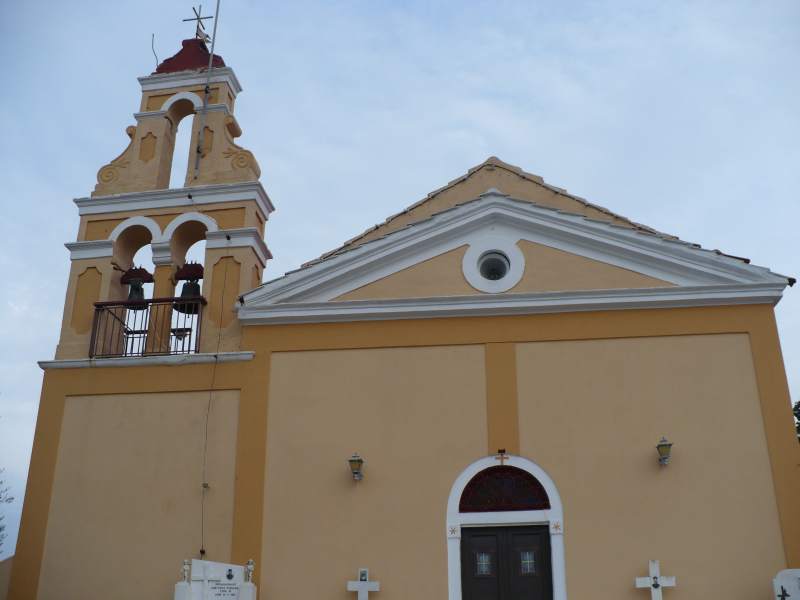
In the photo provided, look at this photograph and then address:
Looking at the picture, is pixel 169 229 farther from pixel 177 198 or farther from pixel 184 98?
pixel 184 98

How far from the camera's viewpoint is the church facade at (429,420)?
12.1 meters

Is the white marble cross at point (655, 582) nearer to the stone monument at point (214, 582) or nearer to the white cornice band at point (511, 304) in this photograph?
the white cornice band at point (511, 304)

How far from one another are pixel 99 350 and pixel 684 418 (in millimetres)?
8934

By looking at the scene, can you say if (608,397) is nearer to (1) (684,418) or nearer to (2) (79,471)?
(1) (684,418)

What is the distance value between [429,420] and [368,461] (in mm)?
1055

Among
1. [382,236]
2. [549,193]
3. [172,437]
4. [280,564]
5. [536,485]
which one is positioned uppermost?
[549,193]

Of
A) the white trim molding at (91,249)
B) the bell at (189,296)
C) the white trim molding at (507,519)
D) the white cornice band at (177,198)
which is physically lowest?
the white trim molding at (507,519)

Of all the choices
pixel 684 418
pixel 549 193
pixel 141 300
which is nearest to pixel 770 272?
pixel 684 418

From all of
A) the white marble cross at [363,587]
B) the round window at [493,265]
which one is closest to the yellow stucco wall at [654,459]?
the round window at [493,265]

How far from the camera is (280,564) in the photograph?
12523 millimetres

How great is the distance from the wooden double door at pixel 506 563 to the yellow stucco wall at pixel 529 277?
11.7 ft

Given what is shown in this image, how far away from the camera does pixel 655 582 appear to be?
11.7 metres

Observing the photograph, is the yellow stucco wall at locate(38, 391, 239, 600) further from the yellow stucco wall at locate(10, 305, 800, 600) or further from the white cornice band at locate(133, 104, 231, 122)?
the white cornice band at locate(133, 104, 231, 122)

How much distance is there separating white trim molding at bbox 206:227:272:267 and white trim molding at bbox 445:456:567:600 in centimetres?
504
